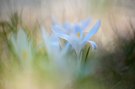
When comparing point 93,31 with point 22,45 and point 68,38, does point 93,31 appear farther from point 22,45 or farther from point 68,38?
point 22,45

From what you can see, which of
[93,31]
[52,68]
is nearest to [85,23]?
[93,31]

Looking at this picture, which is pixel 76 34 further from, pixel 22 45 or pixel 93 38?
pixel 22 45

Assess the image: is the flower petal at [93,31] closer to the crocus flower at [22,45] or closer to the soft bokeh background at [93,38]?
the soft bokeh background at [93,38]

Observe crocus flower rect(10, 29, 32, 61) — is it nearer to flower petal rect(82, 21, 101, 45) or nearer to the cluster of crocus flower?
the cluster of crocus flower

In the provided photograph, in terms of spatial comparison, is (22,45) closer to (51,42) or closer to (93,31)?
(51,42)

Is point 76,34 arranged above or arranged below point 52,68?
above

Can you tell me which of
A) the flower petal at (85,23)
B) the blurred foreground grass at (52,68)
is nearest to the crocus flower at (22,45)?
the blurred foreground grass at (52,68)

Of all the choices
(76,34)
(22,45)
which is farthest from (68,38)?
(22,45)

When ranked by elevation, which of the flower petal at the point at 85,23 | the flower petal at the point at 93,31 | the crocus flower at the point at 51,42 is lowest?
the crocus flower at the point at 51,42

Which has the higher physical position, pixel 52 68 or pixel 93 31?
pixel 93 31

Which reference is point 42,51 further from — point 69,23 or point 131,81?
point 131,81

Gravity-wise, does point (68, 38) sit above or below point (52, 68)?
above
